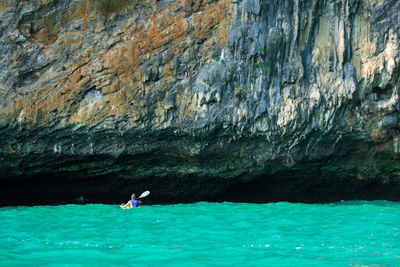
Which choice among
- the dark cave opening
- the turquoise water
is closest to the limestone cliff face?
the dark cave opening

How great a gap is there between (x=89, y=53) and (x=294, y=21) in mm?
5514

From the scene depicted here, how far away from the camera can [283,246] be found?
26.7 ft

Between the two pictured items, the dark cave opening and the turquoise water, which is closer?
the turquoise water

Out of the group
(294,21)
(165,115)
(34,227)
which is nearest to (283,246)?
(34,227)

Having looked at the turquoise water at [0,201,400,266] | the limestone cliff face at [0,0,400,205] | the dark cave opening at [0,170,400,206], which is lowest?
the turquoise water at [0,201,400,266]

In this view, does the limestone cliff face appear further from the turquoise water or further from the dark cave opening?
the turquoise water

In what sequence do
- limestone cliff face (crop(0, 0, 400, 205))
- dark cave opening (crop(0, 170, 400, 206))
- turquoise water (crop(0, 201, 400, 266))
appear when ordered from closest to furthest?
turquoise water (crop(0, 201, 400, 266)), limestone cliff face (crop(0, 0, 400, 205)), dark cave opening (crop(0, 170, 400, 206))

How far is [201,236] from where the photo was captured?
29.8ft

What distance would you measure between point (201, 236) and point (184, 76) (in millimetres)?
5539

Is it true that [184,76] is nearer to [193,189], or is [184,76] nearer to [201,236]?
[193,189]

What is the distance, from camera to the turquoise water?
23.7 feet

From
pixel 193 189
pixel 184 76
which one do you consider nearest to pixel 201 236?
pixel 184 76

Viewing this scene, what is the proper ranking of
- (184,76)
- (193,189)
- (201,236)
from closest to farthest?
(201,236) < (184,76) < (193,189)

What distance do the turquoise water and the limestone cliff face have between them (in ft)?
6.24
